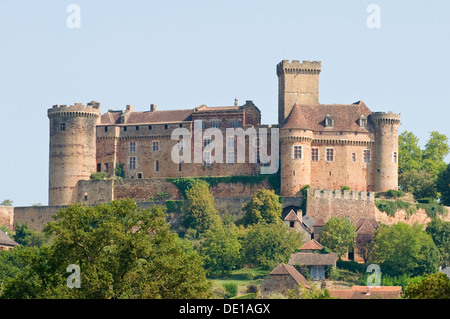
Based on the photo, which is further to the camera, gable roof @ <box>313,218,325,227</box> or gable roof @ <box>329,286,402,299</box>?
gable roof @ <box>313,218,325,227</box>

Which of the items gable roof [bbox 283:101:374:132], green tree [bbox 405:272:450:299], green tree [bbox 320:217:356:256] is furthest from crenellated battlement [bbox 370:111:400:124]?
green tree [bbox 405:272:450:299]

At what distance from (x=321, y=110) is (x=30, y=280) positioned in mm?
45141

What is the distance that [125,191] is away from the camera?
93688 mm

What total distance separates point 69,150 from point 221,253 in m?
18.1

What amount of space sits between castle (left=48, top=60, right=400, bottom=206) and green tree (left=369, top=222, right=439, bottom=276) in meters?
8.89

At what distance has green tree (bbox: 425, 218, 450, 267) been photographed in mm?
85213

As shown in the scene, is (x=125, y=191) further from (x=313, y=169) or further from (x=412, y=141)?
(x=412, y=141)

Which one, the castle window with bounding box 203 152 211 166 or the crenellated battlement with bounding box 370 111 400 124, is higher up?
the crenellated battlement with bounding box 370 111 400 124

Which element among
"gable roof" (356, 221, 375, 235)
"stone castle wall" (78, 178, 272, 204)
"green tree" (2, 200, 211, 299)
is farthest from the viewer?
"stone castle wall" (78, 178, 272, 204)

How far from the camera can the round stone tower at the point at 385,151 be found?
91875mm

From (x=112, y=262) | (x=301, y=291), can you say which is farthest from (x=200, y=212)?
(x=112, y=262)

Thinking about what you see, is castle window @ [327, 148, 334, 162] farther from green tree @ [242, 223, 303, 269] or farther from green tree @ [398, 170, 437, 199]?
green tree @ [242, 223, 303, 269]

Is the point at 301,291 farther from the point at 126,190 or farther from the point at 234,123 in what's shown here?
the point at 126,190

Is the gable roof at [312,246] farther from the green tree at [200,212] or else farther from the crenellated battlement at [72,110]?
the crenellated battlement at [72,110]
